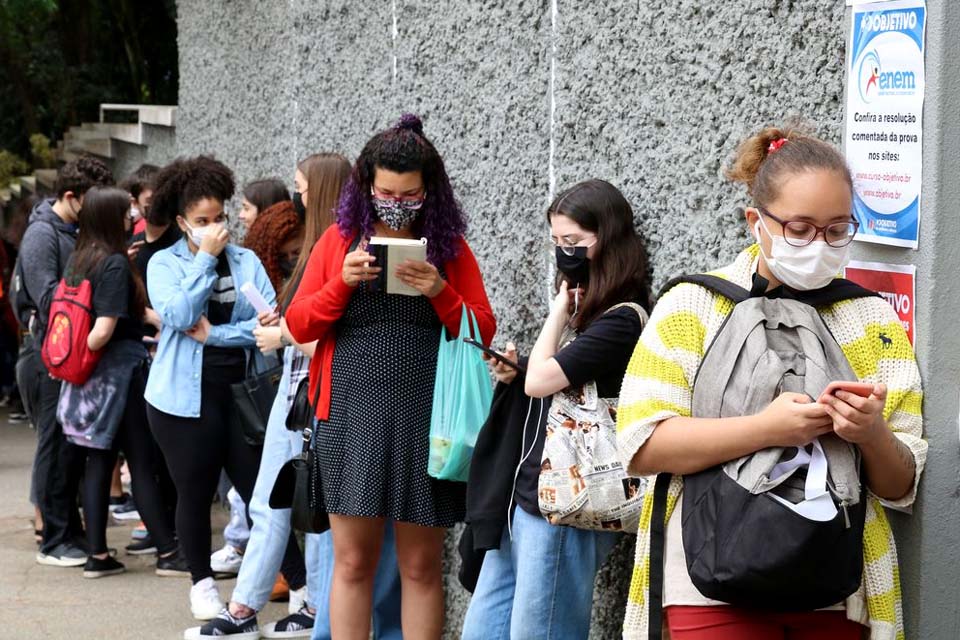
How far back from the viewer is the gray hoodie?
741 cm

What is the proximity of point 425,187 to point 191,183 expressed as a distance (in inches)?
72.1

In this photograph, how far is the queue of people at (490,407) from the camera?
2.70 m

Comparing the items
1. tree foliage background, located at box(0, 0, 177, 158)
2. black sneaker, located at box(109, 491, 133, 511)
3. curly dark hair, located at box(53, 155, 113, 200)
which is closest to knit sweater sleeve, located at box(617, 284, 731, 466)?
curly dark hair, located at box(53, 155, 113, 200)

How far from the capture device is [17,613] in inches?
249

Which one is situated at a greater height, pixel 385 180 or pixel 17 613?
pixel 385 180

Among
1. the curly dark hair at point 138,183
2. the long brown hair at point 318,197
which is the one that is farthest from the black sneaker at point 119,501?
the long brown hair at point 318,197

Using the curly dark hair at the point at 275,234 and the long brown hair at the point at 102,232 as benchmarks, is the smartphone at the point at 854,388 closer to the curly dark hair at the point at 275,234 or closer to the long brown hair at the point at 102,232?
the curly dark hair at the point at 275,234

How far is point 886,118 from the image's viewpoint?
299 centimetres

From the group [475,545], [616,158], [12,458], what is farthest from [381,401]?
[12,458]

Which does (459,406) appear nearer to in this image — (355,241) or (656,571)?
(355,241)

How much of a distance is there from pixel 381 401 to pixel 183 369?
1.70 meters

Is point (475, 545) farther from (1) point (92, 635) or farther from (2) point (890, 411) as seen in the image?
(1) point (92, 635)

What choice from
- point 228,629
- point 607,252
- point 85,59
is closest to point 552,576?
point 607,252

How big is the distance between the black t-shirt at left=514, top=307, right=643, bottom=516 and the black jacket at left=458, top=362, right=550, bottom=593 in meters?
0.21
